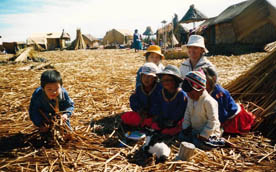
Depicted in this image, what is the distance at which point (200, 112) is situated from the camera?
7.07 feet

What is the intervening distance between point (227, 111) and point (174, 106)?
65 cm

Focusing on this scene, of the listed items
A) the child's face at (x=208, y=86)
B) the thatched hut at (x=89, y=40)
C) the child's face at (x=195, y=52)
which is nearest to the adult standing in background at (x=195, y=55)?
the child's face at (x=195, y=52)

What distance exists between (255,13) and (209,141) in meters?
11.8

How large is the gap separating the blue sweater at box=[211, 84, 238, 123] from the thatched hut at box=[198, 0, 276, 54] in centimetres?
1034

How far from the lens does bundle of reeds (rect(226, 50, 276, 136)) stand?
245cm

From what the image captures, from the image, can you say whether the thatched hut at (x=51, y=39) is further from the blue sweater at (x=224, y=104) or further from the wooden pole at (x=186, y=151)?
the wooden pole at (x=186, y=151)

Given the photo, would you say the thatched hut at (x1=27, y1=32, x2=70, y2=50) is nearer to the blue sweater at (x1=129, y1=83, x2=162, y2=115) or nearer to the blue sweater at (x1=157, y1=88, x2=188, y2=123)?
the blue sweater at (x1=129, y1=83, x2=162, y2=115)

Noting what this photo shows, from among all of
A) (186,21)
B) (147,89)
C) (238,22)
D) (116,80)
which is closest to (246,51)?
(238,22)

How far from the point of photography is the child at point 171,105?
7.79ft

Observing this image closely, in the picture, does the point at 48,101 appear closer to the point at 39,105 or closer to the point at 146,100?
the point at 39,105

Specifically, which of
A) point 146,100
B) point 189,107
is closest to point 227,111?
point 189,107


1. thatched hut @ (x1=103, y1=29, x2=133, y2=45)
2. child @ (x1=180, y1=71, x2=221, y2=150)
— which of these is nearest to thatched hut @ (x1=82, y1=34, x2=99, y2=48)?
thatched hut @ (x1=103, y1=29, x2=133, y2=45)

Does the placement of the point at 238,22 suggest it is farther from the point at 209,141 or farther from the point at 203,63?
the point at 209,141

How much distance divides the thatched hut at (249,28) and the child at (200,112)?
10692mm
